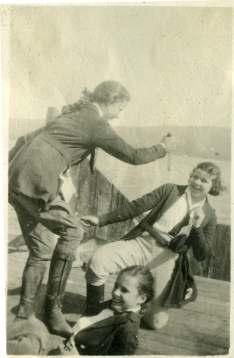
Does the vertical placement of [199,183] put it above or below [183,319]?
above

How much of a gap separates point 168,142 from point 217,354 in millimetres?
676

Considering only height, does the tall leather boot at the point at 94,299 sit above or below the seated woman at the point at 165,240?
below

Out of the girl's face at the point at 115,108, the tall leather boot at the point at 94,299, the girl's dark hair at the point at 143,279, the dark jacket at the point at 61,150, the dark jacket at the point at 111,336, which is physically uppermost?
the girl's face at the point at 115,108

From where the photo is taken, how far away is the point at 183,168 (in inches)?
79.0

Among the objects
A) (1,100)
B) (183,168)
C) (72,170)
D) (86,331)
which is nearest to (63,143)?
(72,170)

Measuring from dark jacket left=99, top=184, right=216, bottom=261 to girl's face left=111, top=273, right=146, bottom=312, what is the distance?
0.13 meters

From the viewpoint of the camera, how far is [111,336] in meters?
1.98

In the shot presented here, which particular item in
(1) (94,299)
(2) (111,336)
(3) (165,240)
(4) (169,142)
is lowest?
(2) (111,336)

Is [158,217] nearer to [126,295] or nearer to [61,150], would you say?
[126,295]

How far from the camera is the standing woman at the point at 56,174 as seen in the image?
6.51 ft

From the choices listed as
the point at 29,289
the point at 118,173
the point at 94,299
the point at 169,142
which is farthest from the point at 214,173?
the point at 29,289

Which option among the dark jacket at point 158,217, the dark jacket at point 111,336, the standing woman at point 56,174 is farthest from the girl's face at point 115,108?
the dark jacket at point 111,336

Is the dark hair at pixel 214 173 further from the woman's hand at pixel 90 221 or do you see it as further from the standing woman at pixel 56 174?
the woman's hand at pixel 90 221

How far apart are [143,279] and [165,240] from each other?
5.5 inches
